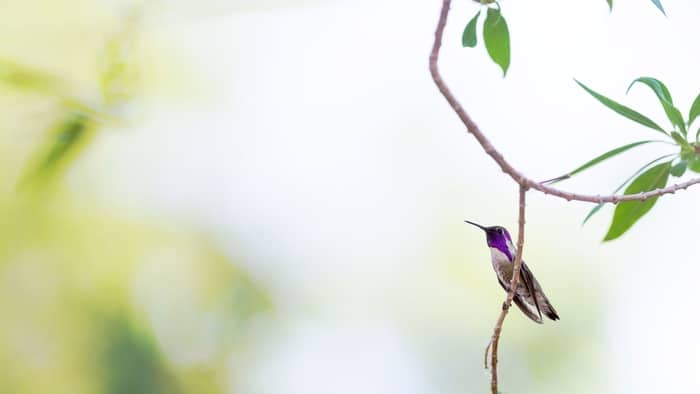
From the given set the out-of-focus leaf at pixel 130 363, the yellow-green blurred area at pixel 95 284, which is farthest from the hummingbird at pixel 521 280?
the out-of-focus leaf at pixel 130 363

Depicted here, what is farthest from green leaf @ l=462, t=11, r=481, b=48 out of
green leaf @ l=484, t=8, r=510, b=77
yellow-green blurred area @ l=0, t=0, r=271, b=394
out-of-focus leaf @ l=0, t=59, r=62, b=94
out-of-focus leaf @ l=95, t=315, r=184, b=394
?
out-of-focus leaf @ l=95, t=315, r=184, b=394

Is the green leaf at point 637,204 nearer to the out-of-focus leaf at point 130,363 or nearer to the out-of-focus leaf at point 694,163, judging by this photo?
the out-of-focus leaf at point 694,163

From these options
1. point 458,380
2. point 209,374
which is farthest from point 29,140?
point 458,380

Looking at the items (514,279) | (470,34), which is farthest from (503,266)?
(470,34)

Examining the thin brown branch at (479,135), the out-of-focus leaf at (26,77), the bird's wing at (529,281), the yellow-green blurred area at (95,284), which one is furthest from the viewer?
the yellow-green blurred area at (95,284)

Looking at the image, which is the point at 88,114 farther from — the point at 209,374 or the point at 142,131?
the point at 209,374

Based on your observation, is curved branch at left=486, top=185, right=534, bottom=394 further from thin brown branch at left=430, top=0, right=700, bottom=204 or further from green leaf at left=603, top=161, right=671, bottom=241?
green leaf at left=603, top=161, right=671, bottom=241
